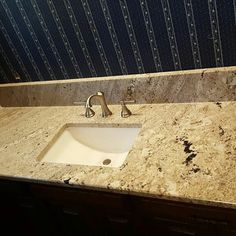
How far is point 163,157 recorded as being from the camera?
3.06 feet

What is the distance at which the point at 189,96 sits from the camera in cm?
116

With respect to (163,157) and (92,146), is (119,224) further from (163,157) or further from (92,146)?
(92,146)

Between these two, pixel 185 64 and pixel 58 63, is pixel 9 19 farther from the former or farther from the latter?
pixel 185 64

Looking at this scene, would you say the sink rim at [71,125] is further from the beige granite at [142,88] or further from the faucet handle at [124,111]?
the beige granite at [142,88]

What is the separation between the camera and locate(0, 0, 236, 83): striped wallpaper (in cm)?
101

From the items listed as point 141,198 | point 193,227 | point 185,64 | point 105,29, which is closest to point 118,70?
point 105,29

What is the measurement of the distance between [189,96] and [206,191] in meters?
0.50

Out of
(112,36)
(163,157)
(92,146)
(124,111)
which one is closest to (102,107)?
(124,111)

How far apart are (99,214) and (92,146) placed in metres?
0.38

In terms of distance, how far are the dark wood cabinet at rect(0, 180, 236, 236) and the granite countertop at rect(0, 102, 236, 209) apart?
0.07m

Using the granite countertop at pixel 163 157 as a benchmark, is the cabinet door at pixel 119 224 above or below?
below

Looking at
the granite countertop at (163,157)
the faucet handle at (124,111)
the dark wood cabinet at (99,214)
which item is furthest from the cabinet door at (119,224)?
the faucet handle at (124,111)

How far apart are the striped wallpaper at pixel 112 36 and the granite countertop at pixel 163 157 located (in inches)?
8.4

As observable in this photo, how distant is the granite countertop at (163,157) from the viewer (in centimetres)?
79
